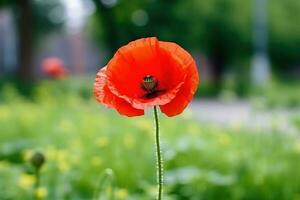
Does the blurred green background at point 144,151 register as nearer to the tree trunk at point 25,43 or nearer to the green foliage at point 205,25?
the tree trunk at point 25,43

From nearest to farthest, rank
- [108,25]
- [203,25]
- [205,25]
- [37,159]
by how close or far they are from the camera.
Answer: [37,159]
[203,25]
[205,25]
[108,25]

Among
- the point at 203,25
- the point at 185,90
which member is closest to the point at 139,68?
the point at 185,90

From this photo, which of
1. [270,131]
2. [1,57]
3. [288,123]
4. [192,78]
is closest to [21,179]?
[270,131]

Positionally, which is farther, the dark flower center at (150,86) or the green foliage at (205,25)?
the green foliage at (205,25)

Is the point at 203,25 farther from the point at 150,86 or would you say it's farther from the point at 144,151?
the point at 150,86

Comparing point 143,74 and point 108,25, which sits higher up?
point 108,25

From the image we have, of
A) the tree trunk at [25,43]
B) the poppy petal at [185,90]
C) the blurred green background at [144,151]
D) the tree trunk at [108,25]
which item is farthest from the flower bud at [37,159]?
the tree trunk at [108,25]

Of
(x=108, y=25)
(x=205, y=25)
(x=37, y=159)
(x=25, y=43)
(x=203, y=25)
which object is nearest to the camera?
(x=37, y=159)

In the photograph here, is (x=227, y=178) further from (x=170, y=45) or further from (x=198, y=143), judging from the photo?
(x=170, y=45)
